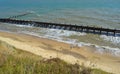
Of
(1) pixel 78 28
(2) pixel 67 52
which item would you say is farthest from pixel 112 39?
(2) pixel 67 52

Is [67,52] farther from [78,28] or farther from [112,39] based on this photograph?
[78,28]

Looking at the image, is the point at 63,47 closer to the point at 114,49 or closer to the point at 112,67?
the point at 114,49

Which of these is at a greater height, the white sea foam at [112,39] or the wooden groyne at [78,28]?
the wooden groyne at [78,28]

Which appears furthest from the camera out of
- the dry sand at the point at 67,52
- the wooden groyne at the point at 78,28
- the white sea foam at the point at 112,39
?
the wooden groyne at the point at 78,28

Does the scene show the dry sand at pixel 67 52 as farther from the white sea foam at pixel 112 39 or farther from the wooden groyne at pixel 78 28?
the wooden groyne at pixel 78 28

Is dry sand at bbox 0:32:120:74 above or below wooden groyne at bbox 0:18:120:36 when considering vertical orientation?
below

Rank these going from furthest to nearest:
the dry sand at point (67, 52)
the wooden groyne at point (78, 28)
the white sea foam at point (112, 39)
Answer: the wooden groyne at point (78, 28), the white sea foam at point (112, 39), the dry sand at point (67, 52)

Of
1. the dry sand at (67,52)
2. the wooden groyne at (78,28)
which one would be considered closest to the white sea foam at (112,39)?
the wooden groyne at (78,28)

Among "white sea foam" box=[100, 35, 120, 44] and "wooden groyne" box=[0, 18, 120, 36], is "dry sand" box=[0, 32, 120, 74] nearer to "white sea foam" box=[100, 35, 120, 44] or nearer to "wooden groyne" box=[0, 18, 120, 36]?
"white sea foam" box=[100, 35, 120, 44]

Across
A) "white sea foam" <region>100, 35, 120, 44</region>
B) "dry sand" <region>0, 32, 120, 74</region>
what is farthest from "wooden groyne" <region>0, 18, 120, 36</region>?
"dry sand" <region>0, 32, 120, 74</region>
